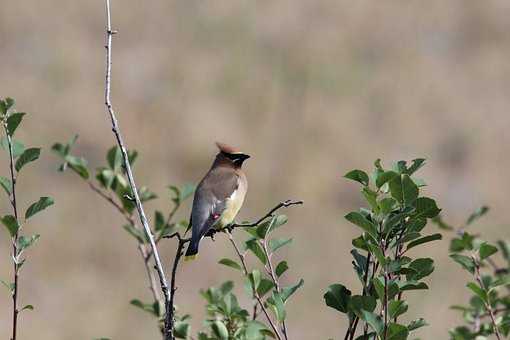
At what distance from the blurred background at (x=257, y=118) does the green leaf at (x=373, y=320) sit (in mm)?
9514

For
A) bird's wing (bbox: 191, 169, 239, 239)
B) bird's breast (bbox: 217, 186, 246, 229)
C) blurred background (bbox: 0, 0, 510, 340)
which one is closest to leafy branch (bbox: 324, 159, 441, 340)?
bird's wing (bbox: 191, 169, 239, 239)

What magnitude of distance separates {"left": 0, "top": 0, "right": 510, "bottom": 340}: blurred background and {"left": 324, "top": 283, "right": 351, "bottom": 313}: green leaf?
9.38m

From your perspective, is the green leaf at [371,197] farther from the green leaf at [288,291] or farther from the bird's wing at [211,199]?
the bird's wing at [211,199]

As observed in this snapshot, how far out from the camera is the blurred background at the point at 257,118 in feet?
40.9

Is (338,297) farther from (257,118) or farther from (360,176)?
(257,118)

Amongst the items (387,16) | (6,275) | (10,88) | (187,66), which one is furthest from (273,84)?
(6,275)

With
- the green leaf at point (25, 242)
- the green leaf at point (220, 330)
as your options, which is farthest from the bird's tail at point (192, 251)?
the green leaf at point (25, 242)

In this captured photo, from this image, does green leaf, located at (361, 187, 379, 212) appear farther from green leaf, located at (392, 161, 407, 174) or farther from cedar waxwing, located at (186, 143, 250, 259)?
cedar waxwing, located at (186, 143, 250, 259)

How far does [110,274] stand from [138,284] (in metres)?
0.47

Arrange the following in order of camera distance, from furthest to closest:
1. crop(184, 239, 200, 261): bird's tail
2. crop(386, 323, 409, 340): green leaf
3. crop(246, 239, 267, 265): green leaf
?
crop(184, 239, 200, 261): bird's tail, crop(246, 239, 267, 265): green leaf, crop(386, 323, 409, 340): green leaf

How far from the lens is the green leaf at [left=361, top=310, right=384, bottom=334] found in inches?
78.1

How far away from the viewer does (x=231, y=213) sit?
4160 millimetres

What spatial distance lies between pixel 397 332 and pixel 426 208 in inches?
10.9

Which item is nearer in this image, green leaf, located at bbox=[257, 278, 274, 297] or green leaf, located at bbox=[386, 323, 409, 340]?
green leaf, located at bbox=[386, 323, 409, 340]
